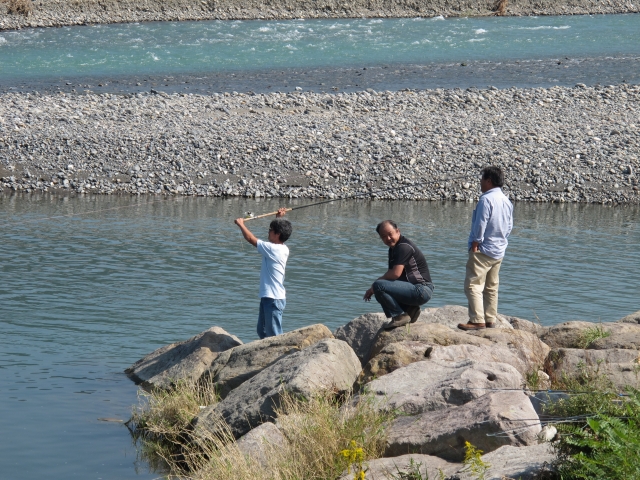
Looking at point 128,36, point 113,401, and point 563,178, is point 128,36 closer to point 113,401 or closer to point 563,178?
point 563,178

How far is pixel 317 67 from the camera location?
43.8 meters

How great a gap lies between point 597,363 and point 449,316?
2.85 meters

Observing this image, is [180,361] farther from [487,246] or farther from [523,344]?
[523,344]

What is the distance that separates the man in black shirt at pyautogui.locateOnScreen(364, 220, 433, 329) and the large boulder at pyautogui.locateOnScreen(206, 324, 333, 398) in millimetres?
969

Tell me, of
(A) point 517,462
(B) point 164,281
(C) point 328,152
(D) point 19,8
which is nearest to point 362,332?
(A) point 517,462

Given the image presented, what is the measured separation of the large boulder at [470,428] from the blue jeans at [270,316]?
2994 mm

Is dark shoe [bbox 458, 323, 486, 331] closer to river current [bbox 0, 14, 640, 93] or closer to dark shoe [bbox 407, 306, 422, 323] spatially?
dark shoe [bbox 407, 306, 422, 323]

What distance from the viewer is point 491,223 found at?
10680 mm

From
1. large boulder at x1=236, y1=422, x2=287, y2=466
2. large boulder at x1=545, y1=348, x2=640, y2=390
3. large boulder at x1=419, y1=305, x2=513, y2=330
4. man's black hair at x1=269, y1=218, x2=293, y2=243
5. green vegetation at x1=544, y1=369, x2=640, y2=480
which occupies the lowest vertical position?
large boulder at x1=236, y1=422, x2=287, y2=466

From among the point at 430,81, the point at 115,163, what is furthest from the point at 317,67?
the point at 115,163

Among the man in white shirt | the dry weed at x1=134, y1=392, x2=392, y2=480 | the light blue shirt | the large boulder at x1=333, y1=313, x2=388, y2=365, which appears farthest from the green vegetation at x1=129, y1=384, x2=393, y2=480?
the light blue shirt

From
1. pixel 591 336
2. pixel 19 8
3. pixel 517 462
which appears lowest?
pixel 591 336

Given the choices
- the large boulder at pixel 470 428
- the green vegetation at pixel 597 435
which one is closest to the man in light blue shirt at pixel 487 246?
the large boulder at pixel 470 428

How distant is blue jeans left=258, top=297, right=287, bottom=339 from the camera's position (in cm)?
1115
